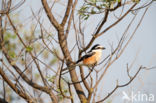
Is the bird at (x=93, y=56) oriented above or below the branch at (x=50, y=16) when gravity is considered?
below

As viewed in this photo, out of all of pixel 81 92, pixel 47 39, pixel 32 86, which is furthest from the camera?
pixel 81 92

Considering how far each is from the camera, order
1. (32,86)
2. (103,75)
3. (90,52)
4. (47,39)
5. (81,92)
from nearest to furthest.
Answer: (103,75) → (47,39) → (32,86) → (81,92) → (90,52)

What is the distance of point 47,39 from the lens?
4.38 metres

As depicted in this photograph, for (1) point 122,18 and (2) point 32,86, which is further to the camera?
(2) point 32,86

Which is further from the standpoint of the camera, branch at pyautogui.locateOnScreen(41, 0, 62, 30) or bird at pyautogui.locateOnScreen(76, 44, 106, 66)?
bird at pyautogui.locateOnScreen(76, 44, 106, 66)

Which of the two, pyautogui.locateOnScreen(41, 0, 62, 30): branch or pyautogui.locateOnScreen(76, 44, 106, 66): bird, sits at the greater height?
pyautogui.locateOnScreen(41, 0, 62, 30): branch

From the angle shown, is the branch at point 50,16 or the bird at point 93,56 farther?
the bird at point 93,56

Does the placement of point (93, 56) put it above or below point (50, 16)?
below

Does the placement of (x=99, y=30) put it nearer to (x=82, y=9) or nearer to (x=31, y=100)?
(x=82, y=9)

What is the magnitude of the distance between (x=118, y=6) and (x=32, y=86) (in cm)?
170

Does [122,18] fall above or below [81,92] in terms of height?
above

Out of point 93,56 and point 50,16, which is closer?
point 50,16

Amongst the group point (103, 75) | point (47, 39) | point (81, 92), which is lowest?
point (81, 92)

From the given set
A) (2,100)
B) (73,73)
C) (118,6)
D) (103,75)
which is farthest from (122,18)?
(2,100)
